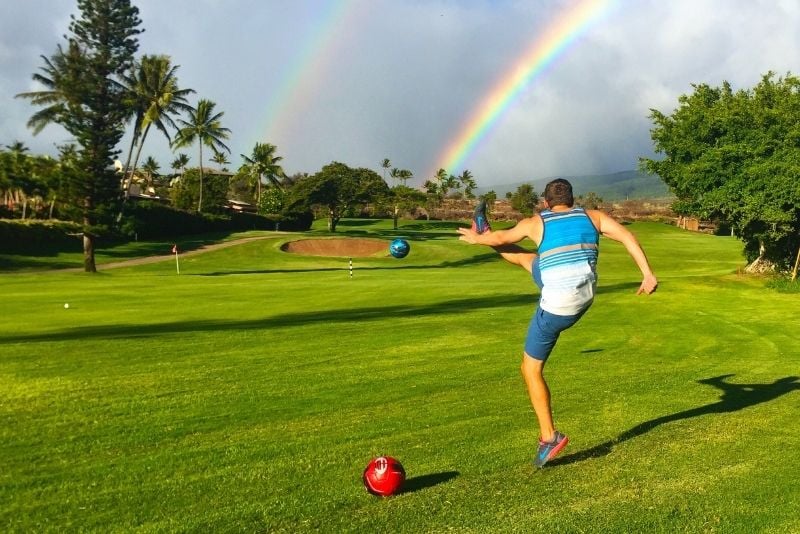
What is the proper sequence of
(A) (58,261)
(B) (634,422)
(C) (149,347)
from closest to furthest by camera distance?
(B) (634,422), (C) (149,347), (A) (58,261)

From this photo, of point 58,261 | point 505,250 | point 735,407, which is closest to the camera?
point 505,250

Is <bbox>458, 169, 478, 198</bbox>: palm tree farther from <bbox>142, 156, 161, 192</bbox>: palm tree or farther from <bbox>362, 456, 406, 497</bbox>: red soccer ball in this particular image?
<bbox>362, 456, 406, 497</bbox>: red soccer ball

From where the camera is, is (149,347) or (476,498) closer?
(476,498)

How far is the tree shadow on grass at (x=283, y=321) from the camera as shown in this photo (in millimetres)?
14022

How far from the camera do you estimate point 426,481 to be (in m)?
5.20

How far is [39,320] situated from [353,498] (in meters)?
15.5

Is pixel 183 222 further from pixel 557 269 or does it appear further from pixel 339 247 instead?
pixel 557 269

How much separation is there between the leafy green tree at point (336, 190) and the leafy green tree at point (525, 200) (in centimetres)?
3650

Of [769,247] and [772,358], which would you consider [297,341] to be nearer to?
[772,358]

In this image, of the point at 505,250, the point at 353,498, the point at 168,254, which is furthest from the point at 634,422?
the point at 168,254

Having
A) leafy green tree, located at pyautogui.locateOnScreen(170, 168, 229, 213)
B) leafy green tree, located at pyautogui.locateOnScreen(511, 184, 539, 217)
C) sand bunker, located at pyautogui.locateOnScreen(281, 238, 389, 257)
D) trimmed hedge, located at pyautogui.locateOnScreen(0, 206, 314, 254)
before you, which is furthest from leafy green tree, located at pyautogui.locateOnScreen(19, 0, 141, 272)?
leafy green tree, located at pyautogui.locateOnScreen(511, 184, 539, 217)

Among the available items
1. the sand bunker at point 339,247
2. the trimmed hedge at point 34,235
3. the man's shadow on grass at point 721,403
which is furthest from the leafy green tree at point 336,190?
the man's shadow on grass at point 721,403

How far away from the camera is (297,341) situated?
1318cm

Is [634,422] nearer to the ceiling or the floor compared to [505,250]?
nearer to the floor
